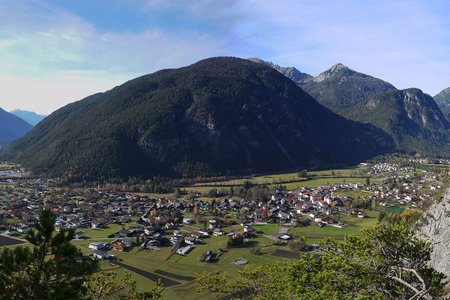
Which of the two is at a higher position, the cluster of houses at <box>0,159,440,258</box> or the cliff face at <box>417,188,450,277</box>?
the cliff face at <box>417,188,450,277</box>

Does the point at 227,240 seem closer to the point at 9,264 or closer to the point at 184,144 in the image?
the point at 9,264

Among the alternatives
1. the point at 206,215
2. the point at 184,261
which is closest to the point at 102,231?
the point at 206,215

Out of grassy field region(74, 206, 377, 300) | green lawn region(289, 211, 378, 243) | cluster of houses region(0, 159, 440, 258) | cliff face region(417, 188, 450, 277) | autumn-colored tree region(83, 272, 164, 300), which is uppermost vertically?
autumn-colored tree region(83, 272, 164, 300)

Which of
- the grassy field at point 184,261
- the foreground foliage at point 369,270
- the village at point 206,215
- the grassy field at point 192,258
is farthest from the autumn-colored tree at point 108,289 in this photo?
the village at point 206,215

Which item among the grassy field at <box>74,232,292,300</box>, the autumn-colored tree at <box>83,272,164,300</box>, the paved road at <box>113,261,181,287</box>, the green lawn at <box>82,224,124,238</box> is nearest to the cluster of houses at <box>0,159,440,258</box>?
the green lawn at <box>82,224,124,238</box>

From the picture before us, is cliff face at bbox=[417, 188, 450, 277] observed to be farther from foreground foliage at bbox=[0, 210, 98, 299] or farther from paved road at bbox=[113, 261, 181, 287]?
paved road at bbox=[113, 261, 181, 287]

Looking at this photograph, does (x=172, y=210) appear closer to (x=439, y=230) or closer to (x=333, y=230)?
(x=333, y=230)
